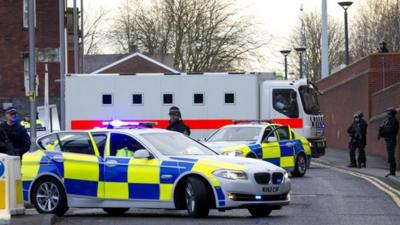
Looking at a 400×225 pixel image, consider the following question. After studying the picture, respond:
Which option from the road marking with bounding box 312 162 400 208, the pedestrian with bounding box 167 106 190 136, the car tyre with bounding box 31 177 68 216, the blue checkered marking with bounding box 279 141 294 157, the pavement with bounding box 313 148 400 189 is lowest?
the pavement with bounding box 313 148 400 189

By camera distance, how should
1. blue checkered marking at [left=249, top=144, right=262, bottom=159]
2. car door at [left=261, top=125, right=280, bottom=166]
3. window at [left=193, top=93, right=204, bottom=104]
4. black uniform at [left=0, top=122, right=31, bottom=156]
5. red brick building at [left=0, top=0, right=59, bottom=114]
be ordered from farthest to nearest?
red brick building at [left=0, top=0, right=59, bottom=114]
window at [left=193, top=93, right=204, bottom=104]
car door at [left=261, top=125, right=280, bottom=166]
blue checkered marking at [left=249, top=144, right=262, bottom=159]
black uniform at [left=0, top=122, right=31, bottom=156]

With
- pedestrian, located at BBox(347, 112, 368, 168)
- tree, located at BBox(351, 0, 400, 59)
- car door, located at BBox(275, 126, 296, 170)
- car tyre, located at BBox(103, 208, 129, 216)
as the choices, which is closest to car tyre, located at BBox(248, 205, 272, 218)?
car tyre, located at BBox(103, 208, 129, 216)

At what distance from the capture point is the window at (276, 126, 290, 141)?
23.8 meters

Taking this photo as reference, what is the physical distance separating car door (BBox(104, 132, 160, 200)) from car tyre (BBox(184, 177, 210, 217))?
1.71ft

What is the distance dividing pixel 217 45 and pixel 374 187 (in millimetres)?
44195

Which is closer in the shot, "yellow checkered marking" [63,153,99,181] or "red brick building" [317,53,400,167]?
"yellow checkered marking" [63,153,99,181]

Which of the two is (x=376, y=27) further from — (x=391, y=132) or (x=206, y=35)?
(x=391, y=132)

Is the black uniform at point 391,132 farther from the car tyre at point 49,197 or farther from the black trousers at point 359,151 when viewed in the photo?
the car tyre at point 49,197

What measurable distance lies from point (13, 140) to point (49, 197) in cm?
160

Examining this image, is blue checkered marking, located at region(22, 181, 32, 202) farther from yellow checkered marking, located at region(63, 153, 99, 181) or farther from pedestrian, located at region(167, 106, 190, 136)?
pedestrian, located at region(167, 106, 190, 136)

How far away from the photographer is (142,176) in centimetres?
1435

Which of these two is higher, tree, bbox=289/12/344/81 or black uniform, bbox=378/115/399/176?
tree, bbox=289/12/344/81

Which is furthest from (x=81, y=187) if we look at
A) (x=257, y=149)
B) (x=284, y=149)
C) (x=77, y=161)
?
(x=284, y=149)

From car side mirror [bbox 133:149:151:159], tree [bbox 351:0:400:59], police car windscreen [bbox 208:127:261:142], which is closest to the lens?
car side mirror [bbox 133:149:151:159]
